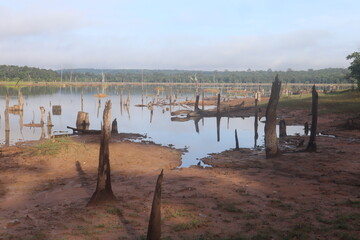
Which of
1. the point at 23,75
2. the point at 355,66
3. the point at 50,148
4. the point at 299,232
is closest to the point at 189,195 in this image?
the point at 299,232

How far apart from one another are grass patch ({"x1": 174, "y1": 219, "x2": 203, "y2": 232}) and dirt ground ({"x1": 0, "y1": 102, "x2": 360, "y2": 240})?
0.09 feet

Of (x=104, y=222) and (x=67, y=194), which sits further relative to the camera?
(x=67, y=194)

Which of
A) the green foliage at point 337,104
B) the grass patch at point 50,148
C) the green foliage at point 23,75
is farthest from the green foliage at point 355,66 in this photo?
the green foliage at point 23,75

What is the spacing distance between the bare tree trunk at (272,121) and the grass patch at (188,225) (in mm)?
10169

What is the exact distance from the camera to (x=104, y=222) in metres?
10.2

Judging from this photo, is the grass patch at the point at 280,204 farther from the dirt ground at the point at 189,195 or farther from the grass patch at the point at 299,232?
the grass patch at the point at 299,232

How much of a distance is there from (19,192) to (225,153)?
1289 centimetres

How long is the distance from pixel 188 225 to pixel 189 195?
321 centimetres

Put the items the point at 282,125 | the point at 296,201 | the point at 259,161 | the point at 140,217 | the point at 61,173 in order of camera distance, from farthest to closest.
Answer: the point at 282,125, the point at 259,161, the point at 61,173, the point at 296,201, the point at 140,217

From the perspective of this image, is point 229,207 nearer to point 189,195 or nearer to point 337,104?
point 189,195

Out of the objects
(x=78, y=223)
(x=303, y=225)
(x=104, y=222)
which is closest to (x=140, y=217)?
(x=104, y=222)

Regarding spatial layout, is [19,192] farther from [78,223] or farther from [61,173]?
[78,223]

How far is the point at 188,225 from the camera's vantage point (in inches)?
389

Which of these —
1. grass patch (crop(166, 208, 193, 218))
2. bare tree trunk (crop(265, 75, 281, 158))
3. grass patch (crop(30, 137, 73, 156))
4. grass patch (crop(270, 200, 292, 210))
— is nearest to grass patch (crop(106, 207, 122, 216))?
grass patch (crop(166, 208, 193, 218))
